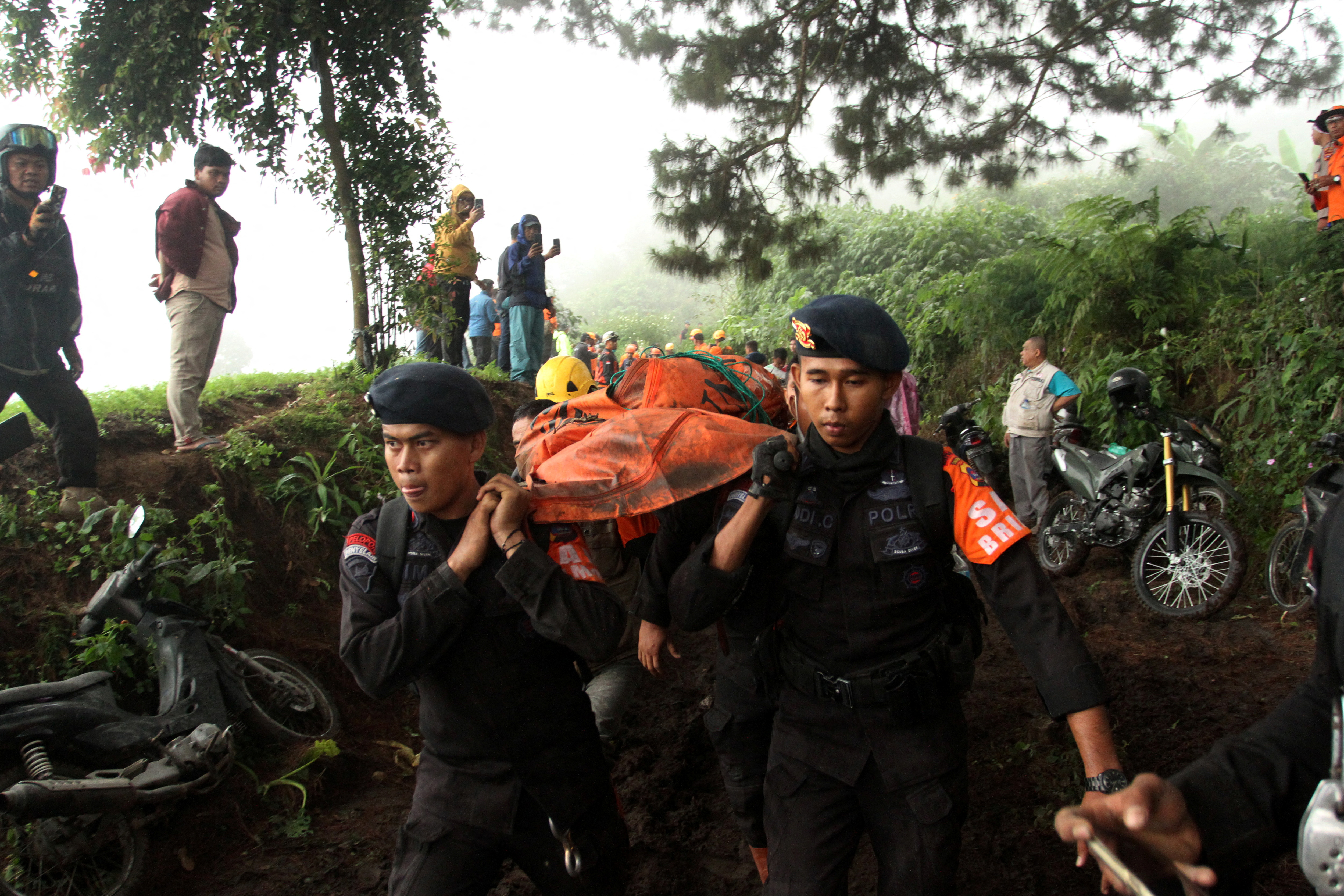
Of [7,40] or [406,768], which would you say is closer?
[406,768]

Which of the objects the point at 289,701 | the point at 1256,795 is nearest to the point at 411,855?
the point at 1256,795

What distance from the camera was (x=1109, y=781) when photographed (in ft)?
5.43

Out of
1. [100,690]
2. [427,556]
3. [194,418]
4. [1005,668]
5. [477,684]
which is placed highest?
[194,418]

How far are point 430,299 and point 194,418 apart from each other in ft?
8.23

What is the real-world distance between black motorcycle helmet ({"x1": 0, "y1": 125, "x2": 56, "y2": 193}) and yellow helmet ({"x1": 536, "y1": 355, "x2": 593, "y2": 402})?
3031mm

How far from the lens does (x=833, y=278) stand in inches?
818

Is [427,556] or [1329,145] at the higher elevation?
[1329,145]

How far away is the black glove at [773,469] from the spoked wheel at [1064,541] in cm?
540

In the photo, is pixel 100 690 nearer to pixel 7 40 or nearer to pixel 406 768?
pixel 406 768

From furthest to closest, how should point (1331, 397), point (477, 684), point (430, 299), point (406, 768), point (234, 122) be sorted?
point (430, 299)
point (234, 122)
point (1331, 397)
point (406, 768)
point (477, 684)

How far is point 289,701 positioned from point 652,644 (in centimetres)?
270

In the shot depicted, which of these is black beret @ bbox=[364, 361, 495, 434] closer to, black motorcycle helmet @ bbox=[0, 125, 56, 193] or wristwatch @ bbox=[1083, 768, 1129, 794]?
wristwatch @ bbox=[1083, 768, 1129, 794]

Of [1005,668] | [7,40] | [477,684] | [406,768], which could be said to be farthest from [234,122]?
[1005,668]

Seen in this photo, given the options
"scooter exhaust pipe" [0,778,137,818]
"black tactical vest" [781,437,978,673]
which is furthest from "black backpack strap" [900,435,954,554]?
"scooter exhaust pipe" [0,778,137,818]
